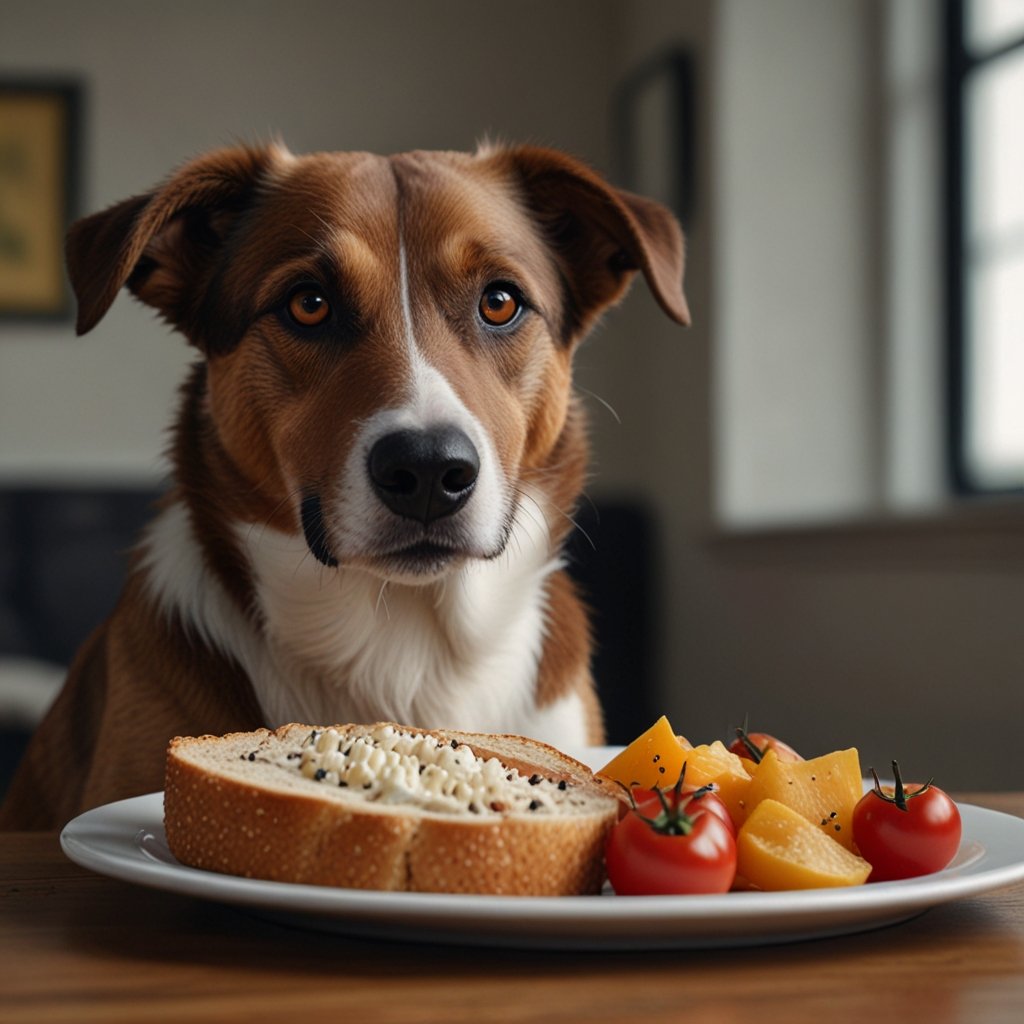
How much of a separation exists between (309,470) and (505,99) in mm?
3582

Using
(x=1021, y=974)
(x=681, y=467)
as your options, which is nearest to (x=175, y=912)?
(x=1021, y=974)

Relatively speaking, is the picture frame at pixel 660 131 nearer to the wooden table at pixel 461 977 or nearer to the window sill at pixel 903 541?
the window sill at pixel 903 541

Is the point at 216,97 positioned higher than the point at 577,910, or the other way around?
the point at 216,97

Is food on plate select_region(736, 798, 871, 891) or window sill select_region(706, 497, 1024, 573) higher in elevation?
window sill select_region(706, 497, 1024, 573)

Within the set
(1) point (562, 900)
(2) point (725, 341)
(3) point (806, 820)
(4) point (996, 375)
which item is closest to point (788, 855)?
(3) point (806, 820)

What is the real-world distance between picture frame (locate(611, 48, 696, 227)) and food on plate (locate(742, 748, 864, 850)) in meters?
3.34

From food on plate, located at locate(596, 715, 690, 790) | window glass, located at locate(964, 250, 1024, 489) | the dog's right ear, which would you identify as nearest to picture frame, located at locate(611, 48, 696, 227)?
window glass, located at locate(964, 250, 1024, 489)

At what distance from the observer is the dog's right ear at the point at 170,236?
4.63 ft

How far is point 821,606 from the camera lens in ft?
11.1

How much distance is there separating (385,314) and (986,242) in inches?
97.0

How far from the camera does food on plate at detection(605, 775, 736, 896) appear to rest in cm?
68

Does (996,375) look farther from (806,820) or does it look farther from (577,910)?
(577,910)

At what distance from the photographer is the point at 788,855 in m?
0.73

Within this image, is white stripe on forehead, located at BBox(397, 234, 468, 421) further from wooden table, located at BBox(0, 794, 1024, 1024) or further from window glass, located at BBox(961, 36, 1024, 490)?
window glass, located at BBox(961, 36, 1024, 490)
